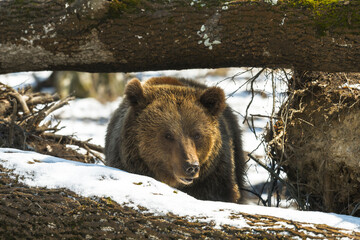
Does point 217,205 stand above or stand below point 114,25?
below

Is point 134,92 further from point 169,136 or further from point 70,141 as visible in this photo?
point 70,141

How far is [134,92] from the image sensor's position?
195 inches

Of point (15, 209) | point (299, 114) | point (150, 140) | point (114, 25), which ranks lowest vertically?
point (15, 209)

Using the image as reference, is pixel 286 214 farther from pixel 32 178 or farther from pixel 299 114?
pixel 299 114

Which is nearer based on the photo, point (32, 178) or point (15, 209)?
point (15, 209)

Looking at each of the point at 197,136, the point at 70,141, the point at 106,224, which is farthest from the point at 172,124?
the point at 70,141

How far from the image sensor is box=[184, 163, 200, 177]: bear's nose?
4.46m

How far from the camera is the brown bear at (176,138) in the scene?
189 inches

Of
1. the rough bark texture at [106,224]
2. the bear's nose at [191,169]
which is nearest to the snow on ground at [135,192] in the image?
the rough bark texture at [106,224]

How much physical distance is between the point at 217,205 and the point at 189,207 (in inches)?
8.8

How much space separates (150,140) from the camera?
4930mm

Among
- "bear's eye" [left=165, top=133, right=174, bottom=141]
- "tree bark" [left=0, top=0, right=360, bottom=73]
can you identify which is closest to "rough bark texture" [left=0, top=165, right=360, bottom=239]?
"bear's eye" [left=165, top=133, right=174, bottom=141]

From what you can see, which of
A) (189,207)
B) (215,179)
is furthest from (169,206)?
(215,179)

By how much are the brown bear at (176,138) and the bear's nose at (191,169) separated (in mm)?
13
